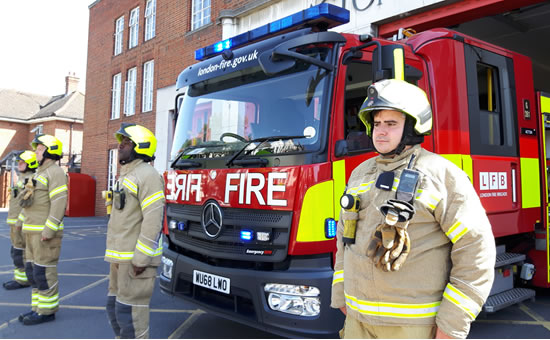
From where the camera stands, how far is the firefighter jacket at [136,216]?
10.8 feet

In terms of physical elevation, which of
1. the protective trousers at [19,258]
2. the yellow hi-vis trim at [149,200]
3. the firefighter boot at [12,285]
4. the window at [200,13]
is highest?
the window at [200,13]

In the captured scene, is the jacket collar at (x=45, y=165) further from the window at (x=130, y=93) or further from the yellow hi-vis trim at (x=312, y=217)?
the window at (x=130, y=93)

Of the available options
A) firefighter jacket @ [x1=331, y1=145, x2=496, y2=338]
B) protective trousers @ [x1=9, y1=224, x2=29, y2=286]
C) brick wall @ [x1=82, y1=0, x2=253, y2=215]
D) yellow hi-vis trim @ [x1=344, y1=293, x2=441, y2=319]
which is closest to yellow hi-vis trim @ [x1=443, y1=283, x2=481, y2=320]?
firefighter jacket @ [x1=331, y1=145, x2=496, y2=338]

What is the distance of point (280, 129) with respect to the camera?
3402 mm

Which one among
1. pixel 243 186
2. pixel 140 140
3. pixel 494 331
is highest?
pixel 140 140

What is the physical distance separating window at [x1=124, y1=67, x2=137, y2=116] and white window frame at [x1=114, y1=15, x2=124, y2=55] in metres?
1.63

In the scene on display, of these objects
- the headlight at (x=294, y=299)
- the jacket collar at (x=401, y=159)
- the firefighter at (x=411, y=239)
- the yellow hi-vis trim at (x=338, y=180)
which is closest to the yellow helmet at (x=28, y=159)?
the headlight at (x=294, y=299)

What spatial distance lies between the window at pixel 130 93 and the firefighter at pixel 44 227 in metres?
11.8

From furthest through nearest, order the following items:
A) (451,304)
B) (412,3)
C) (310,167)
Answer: (412,3)
(310,167)
(451,304)

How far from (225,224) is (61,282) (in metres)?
4.36

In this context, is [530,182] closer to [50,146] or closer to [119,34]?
[50,146]

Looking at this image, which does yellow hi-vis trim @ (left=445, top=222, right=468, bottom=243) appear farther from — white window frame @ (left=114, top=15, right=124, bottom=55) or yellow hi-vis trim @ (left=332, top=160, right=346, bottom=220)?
white window frame @ (left=114, top=15, right=124, bottom=55)

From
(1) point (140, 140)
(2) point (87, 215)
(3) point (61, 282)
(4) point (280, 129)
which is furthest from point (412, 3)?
(2) point (87, 215)

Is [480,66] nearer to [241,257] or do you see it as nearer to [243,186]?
[243,186]
